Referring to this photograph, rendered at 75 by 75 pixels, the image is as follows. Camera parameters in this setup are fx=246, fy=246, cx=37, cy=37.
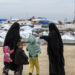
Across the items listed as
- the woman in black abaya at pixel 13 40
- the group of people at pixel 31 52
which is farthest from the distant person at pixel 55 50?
the woman in black abaya at pixel 13 40

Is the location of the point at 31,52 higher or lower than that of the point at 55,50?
lower

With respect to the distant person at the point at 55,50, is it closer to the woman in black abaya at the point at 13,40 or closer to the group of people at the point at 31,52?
the group of people at the point at 31,52

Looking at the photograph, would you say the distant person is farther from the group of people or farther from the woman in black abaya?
the woman in black abaya

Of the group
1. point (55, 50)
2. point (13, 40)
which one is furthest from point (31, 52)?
point (55, 50)

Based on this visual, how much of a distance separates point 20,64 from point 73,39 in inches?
371

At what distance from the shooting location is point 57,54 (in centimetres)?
634

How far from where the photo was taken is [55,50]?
632cm

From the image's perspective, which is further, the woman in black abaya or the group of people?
the woman in black abaya

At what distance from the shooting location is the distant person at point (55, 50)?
6.32 m

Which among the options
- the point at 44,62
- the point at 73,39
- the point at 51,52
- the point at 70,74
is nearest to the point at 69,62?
the point at 44,62

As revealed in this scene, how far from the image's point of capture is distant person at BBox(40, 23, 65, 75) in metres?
6.32

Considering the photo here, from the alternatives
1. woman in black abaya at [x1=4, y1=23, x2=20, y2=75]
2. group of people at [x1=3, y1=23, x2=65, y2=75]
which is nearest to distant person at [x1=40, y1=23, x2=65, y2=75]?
group of people at [x1=3, y1=23, x2=65, y2=75]

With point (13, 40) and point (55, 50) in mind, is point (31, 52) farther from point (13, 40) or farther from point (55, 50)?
point (55, 50)

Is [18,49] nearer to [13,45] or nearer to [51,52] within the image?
[13,45]
